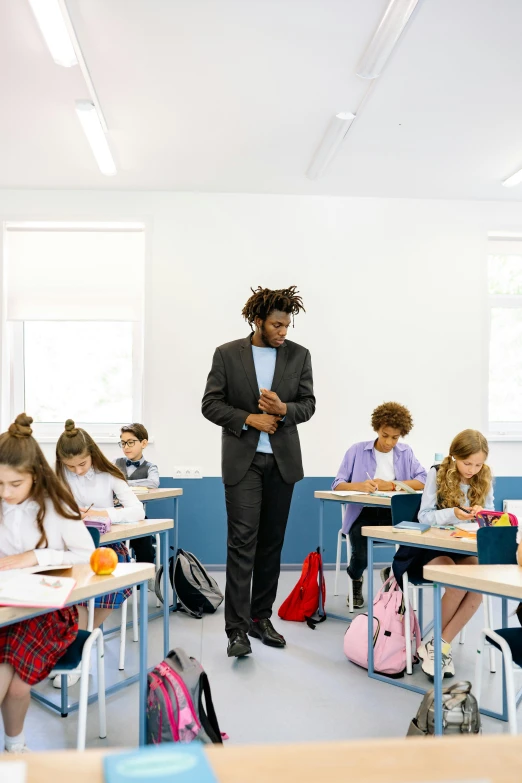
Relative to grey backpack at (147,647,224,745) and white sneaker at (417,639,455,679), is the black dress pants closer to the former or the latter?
white sneaker at (417,639,455,679)

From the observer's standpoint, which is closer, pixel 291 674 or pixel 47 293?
pixel 291 674

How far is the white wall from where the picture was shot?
17.7 feet

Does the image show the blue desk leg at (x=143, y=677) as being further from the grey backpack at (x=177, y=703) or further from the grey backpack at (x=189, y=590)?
the grey backpack at (x=189, y=590)

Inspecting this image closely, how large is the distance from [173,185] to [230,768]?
5.14m

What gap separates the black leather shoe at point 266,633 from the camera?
3.29 m

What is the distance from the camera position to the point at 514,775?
599 millimetres

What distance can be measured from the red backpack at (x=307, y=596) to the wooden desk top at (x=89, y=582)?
77.4 inches

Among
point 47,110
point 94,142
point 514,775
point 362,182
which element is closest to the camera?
point 514,775

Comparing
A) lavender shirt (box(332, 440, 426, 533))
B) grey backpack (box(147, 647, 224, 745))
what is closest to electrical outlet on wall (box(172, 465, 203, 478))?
lavender shirt (box(332, 440, 426, 533))

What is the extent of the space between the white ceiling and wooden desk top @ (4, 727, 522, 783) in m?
3.04

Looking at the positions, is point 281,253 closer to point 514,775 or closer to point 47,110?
point 47,110

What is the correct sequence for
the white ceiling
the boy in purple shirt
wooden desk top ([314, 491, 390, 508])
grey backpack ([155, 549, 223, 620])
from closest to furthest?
the white ceiling
wooden desk top ([314, 491, 390, 508])
grey backpack ([155, 549, 223, 620])
the boy in purple shirt

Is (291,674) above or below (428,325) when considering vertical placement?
below

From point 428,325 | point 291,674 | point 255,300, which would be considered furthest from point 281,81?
point 291,674
